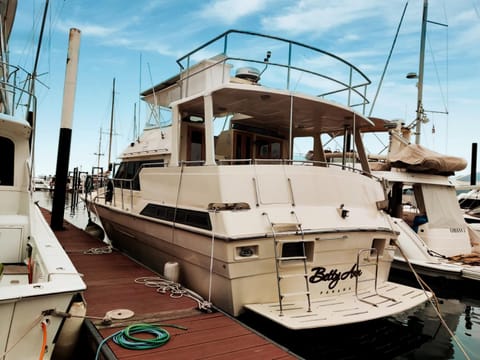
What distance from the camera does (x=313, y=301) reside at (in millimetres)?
5094

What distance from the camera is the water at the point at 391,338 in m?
5.17

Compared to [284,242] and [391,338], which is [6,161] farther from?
[391,338]

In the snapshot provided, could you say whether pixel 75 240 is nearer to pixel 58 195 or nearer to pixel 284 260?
pixel 58 195

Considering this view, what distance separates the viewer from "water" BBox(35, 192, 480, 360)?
5.17 m

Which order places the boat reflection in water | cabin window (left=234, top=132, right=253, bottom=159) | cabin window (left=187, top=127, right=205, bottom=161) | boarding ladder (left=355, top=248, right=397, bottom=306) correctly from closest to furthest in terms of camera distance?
the boat reflection in water < boarding ladder (left=355, top=248, right=397, bottom=306) < cabin window (left=187, top=127, right=205, bottom=161) < cabin window (left=234, top=132, right=253, bottom=159)

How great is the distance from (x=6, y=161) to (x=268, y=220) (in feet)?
14.7

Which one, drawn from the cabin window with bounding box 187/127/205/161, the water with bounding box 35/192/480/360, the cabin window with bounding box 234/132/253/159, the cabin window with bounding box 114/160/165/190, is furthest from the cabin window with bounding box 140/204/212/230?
the cabin window with bounding box 234/132/253/159

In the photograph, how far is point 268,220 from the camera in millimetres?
5023

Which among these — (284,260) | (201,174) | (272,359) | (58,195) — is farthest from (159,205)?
(58,195)

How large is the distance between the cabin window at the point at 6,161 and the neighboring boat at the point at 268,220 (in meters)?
2.25

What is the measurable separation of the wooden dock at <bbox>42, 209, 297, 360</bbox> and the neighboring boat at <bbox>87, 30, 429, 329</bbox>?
0.48 metres

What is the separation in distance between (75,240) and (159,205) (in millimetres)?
4044

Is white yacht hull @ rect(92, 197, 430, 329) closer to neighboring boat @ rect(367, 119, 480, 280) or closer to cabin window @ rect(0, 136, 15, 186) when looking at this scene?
cabin window @ rect(0, 136, 15, 186)

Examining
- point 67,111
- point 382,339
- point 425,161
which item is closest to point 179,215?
point 382,339
